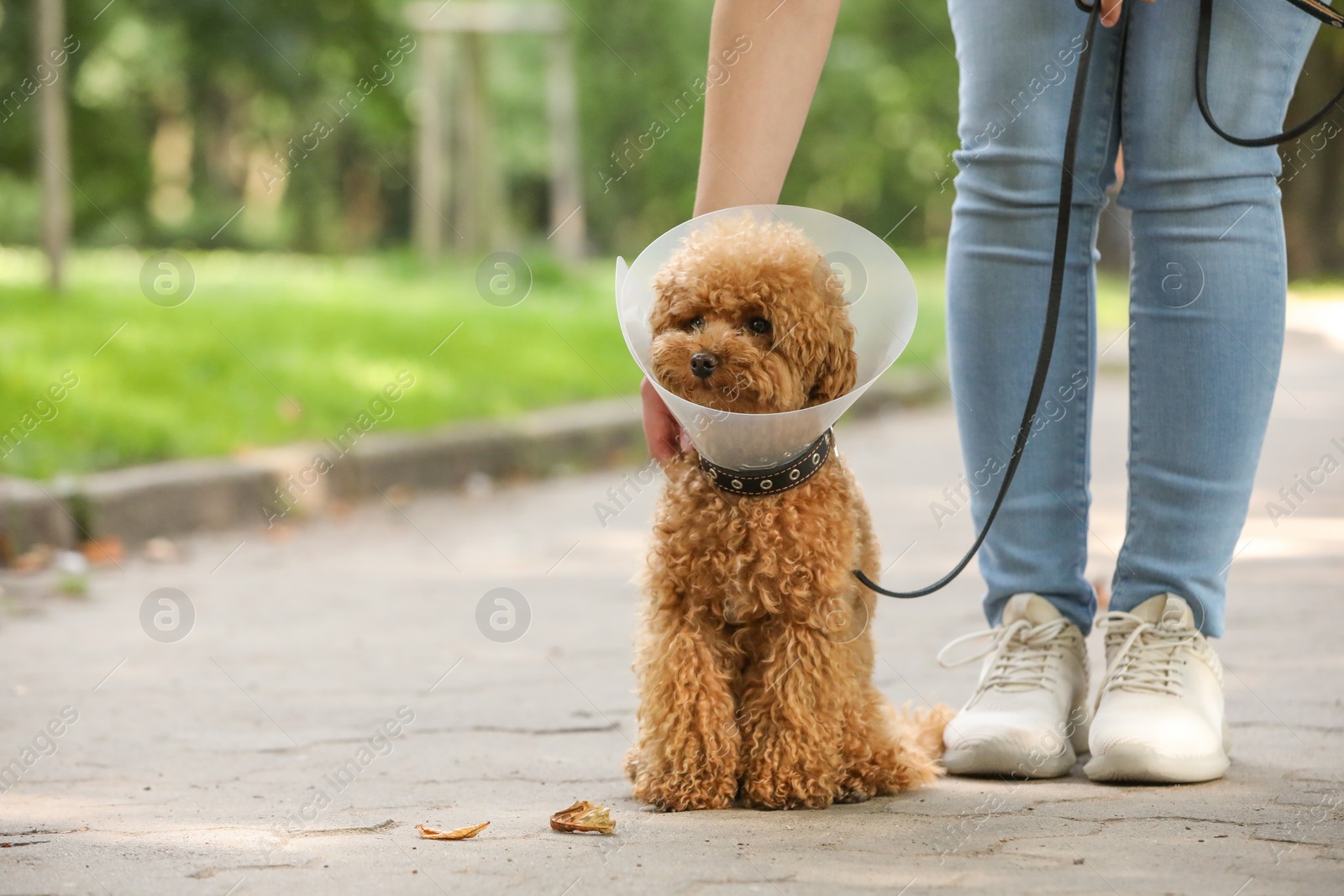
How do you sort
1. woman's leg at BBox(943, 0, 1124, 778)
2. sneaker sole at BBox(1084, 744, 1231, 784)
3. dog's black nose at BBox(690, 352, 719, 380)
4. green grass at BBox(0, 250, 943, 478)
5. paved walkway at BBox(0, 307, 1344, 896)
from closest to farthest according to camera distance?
paved walkway at BBox(0, 307, 1344, 896), dog's black nose at BBox(690, 352, 719, 380), sneaker sole at BBox(1084, 744, 1231, 784), woman's leg at BBox(943, 0, 1124, 778), green grass at BBox(0, 250, 943, 478)

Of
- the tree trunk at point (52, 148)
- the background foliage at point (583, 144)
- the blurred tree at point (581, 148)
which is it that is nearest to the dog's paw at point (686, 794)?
the tree trunk at point (52, 148)

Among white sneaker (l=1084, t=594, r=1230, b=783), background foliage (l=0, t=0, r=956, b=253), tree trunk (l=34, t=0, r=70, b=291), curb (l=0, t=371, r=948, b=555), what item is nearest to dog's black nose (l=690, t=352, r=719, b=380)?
white sneaker (l=1084, t=594, r=1230, b=783)

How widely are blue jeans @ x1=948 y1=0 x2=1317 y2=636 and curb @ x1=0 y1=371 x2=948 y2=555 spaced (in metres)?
3.41

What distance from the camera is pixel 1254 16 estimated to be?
230 cm

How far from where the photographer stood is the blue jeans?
91.9 inches

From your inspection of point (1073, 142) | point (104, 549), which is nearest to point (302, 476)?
point (104, 549)

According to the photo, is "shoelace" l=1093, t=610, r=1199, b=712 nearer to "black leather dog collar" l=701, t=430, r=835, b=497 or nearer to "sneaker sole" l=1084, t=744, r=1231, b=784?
"sneaker sole" l=1084, t=744, r=1231, b=784

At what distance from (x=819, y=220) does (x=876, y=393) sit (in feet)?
23.2

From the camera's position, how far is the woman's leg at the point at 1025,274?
242 cm

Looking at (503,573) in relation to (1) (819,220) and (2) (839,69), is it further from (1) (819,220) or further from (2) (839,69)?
(2) (839,69)

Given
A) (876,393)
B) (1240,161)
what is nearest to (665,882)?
(1240,161)

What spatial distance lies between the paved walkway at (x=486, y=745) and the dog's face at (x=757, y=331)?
0.66 metres

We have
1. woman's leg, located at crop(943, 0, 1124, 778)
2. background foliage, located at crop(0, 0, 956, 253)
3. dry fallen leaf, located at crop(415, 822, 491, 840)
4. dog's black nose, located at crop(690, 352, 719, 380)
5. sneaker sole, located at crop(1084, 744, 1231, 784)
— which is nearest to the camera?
dry fallen leaf, located at crop(415, 822, 491, 840)

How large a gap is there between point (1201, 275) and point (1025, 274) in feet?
0.98
